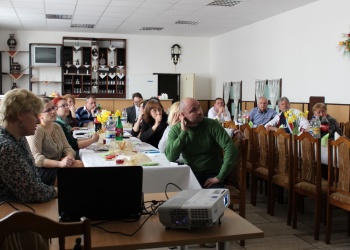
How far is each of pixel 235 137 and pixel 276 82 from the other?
5907 mm

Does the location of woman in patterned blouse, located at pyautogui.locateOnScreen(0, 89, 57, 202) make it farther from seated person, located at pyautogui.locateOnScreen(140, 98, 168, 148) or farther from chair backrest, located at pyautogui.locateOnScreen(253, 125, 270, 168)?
chair backrest, located at pyautogui.locateOnScreen(253, 125, 270, 168)

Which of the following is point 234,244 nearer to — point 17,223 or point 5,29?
point 17,223

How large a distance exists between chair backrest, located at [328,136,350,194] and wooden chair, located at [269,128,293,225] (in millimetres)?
568

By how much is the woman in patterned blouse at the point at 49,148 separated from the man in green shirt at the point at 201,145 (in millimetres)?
953

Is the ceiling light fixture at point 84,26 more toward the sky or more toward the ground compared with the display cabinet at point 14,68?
more toward the sky

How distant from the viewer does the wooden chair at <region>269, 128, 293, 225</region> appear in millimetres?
4281

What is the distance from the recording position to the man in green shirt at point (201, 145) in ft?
12.0

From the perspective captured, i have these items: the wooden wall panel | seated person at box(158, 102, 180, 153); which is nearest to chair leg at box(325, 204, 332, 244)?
seated person at box(158, 102, 180, 153)

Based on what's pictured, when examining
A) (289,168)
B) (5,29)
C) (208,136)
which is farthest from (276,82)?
(5,29)

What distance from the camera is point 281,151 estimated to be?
175 inches

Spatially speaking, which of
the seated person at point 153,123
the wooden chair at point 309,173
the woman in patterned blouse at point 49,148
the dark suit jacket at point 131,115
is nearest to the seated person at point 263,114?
the dark suit jacket at point 131,115

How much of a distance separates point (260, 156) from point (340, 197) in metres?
1.46

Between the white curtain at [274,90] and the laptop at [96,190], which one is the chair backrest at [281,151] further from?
the white curtain at [274,90]

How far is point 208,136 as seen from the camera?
375cm
